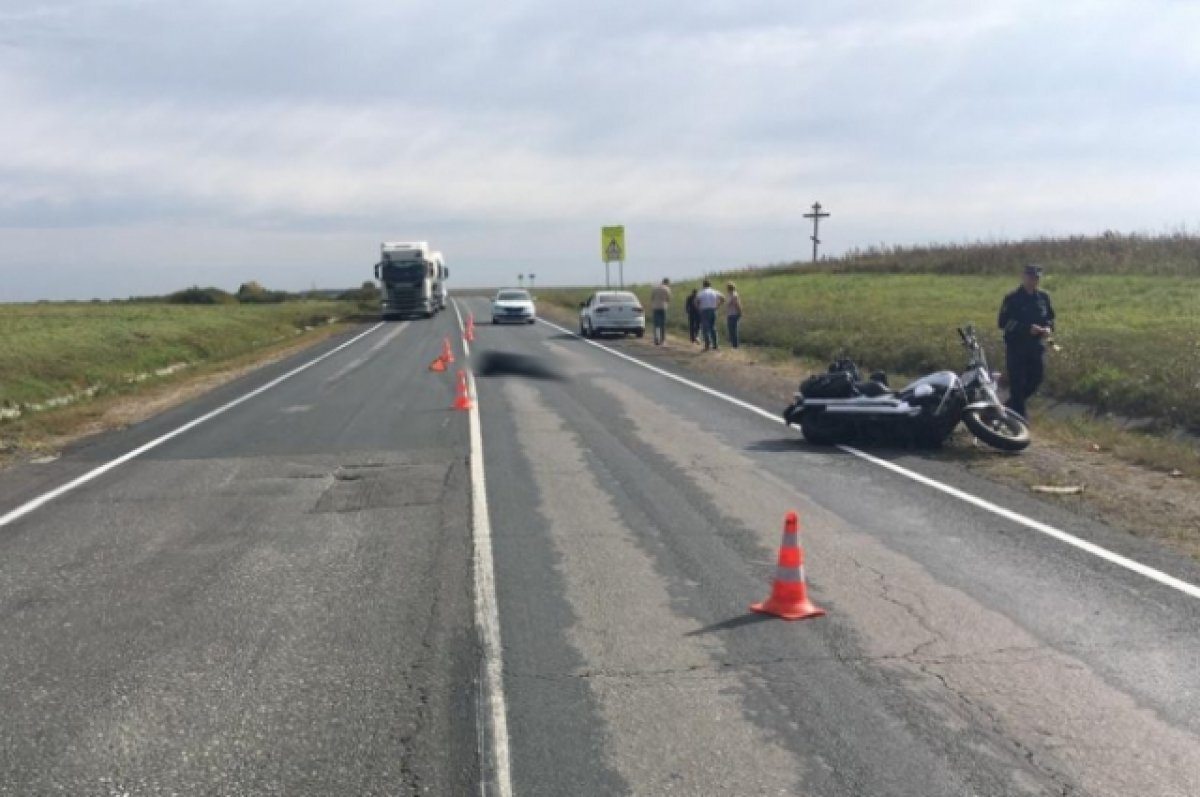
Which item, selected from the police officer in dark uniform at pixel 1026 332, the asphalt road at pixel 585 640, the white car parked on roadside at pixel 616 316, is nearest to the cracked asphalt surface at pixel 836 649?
the asphalt road at pixel 585 640

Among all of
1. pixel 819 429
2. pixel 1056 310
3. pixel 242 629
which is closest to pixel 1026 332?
pixel 819 429

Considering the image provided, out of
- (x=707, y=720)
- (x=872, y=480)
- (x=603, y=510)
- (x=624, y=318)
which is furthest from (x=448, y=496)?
(x=624, y=318)

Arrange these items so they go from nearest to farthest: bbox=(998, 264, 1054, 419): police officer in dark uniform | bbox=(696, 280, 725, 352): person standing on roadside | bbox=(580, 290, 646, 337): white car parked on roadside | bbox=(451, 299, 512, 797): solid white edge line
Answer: bbox=(451, 299, 512, 797): solid white edge line < bbox=(998, 264, 1054, 419): police officer in dark uniform < bbox=(696, 280, 725, 352): person standing on roadside < bbox=(580, 290, 646, 337): white car parked on roadside

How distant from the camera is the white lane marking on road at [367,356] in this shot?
1030 inches

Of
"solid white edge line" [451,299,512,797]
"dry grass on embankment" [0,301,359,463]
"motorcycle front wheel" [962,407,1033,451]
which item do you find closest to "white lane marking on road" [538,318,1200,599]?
"motorcycle front wheel" [962,407,1033,451]

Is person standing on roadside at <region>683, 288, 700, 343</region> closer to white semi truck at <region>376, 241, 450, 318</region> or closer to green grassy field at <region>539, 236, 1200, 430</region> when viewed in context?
green grassy field at <region>539, 236, 1200, 430</region>

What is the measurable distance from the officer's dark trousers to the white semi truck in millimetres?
42424

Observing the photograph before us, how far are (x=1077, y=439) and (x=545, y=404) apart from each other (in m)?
8.05

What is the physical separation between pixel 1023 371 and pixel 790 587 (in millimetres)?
8524

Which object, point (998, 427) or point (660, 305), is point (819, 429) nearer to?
point (998, 427)

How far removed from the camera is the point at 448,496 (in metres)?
11.0

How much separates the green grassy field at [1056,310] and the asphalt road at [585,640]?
20.7 feet

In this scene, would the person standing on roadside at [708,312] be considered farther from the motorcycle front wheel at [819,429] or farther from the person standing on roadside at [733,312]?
the motorcycle front wheel at [819,429]

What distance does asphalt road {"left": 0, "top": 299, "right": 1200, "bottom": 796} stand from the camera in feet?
16.2
